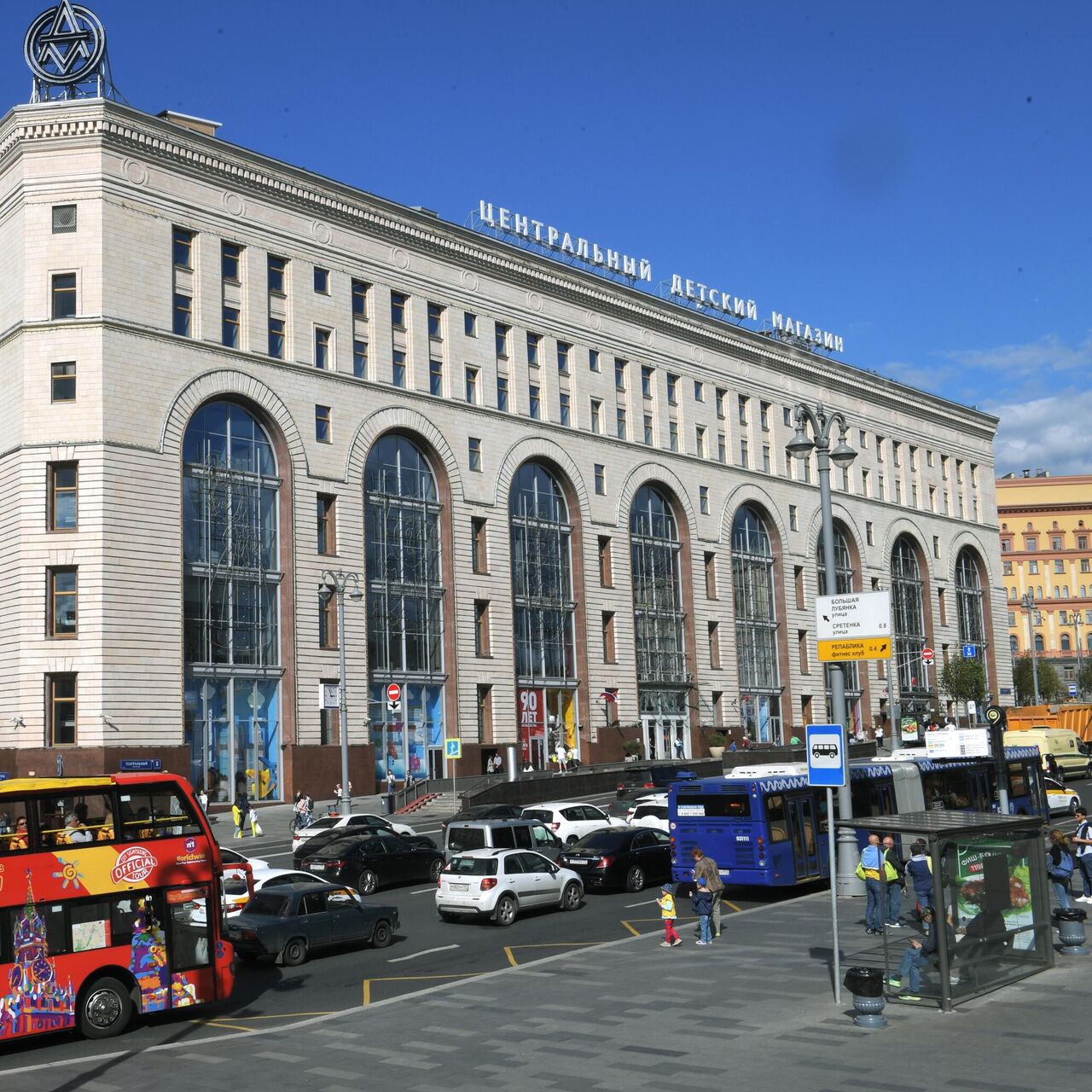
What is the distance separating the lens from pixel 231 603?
58531 mm

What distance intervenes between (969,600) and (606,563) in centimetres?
4769

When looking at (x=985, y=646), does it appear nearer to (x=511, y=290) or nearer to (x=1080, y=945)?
(x=511, y=290)

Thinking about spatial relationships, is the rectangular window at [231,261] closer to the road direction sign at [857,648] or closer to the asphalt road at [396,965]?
the asphalt road at [396,965]

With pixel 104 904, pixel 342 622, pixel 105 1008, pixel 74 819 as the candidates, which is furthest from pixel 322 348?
pixel 105 1008

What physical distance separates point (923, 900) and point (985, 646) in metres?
97.7

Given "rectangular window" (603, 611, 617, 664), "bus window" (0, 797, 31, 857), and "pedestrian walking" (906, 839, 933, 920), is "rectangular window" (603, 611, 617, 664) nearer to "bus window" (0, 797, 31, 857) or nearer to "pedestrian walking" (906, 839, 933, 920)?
"pedestrian walking" (906, 839, 933, 920)

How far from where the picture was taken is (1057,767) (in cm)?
5816

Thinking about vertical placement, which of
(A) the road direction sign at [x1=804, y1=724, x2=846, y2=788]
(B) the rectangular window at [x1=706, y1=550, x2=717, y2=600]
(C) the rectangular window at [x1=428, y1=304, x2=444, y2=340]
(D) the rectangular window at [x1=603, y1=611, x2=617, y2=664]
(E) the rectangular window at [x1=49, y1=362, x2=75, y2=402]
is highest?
(C) the rectangular window at [x1=428, y1=304, x2=444, y2=340]

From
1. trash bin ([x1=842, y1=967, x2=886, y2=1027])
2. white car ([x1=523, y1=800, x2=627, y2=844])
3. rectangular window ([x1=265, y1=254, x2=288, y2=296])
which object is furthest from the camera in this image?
rectangular window ([x1=265, y1=254, x2=288, y2=296])

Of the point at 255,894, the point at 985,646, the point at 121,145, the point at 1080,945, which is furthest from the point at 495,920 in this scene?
the point at 985,646

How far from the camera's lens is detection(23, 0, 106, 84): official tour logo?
58.2 m

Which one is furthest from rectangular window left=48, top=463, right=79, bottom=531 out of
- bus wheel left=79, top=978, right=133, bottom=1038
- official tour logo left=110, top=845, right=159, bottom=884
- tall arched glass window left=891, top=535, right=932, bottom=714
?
tall arched glass window left=891, top=535, right=932, bottom=714

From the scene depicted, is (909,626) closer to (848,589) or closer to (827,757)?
(848,589)

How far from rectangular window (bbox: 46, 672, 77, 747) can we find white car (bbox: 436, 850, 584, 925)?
2804 centimetres
